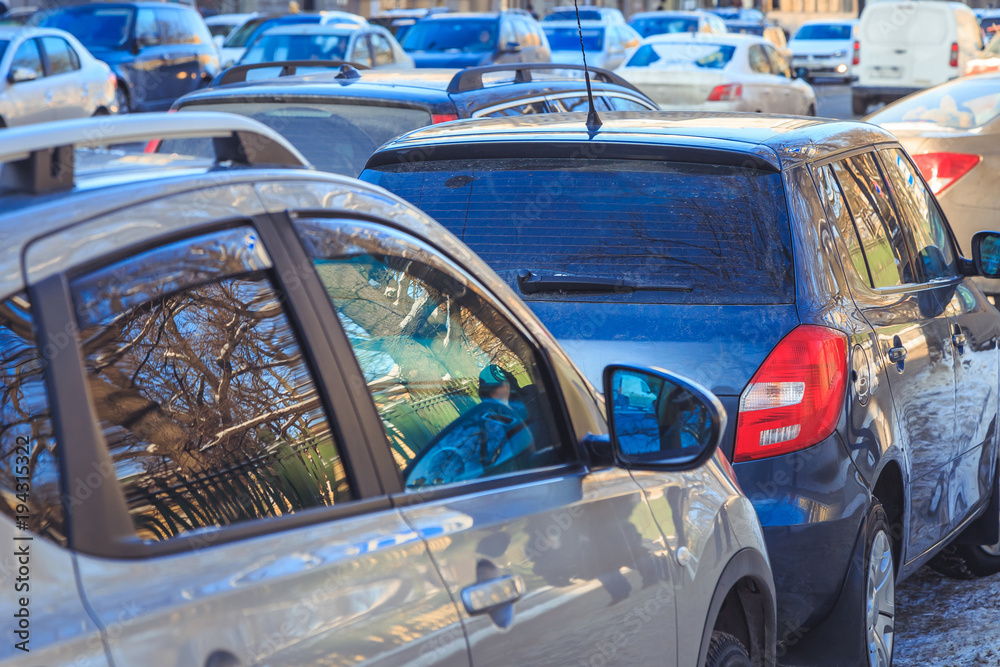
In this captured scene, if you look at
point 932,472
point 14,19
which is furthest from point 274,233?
point 14,19

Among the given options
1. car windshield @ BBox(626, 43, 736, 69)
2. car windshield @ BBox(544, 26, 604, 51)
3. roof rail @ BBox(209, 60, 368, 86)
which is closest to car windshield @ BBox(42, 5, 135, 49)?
car windshield @ BBox(544, 26, 604, 51)

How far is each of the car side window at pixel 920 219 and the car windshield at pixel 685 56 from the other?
1415cm

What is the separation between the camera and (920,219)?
4.71 metres

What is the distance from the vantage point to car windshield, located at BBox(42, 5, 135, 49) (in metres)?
21.0

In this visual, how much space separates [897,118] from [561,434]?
28.4 feet

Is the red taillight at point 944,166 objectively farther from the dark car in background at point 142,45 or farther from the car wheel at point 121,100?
the dark car in background at point 142,45

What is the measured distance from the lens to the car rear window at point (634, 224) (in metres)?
3.46

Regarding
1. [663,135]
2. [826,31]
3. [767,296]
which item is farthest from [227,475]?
[826,31]

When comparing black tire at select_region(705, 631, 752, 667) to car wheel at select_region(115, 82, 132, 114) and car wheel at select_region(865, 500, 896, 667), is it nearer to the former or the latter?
car wheel at select_region(865, 500, 896, 667)

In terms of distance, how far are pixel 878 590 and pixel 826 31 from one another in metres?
39.6

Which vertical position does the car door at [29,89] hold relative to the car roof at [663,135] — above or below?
below

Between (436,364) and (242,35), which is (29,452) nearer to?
(436,364)

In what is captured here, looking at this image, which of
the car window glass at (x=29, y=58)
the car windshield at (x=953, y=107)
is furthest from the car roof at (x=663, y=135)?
the car window glass at (x=29, y=58)

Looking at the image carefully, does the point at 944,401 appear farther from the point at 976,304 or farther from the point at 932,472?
the point at 976,304
